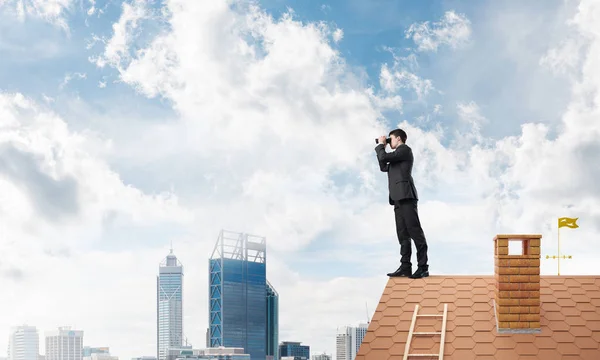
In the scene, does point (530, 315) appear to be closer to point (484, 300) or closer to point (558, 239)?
point (484, 300)

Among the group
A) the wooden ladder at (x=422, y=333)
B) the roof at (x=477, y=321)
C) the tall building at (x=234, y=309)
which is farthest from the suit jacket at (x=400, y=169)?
the tall building at (x=234, y=309)

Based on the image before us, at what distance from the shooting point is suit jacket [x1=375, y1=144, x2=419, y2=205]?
13.2 meters

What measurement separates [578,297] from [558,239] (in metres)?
1.14

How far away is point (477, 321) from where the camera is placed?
12.3 metres

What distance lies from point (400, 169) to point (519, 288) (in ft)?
9.65

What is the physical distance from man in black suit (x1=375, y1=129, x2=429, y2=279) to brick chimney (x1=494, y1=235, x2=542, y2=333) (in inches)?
67.5

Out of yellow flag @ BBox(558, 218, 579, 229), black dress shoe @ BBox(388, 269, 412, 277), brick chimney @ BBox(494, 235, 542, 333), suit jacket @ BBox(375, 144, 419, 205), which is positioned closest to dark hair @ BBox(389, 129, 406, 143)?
suit jacket @ BBox(375, 144, 419, 205)

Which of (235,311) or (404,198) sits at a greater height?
(404,198)

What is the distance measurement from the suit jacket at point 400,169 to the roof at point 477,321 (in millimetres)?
1594

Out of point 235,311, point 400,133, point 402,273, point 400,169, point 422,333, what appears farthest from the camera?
point 235,311

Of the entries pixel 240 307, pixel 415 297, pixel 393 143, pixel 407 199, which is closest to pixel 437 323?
pixel 415 297

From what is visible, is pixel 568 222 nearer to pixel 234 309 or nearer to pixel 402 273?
pixel 402 273

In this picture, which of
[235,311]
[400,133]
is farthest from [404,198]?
[235,311]

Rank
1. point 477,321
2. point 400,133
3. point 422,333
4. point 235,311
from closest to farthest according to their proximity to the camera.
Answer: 1. point 422,333
2. point 477,321
3. point 400,133
4. point 235,311
